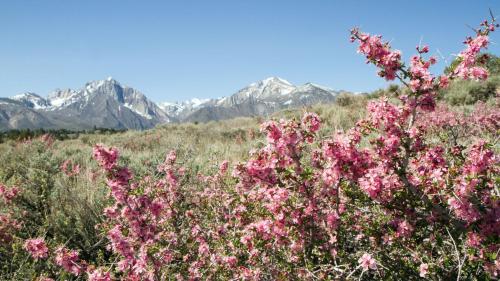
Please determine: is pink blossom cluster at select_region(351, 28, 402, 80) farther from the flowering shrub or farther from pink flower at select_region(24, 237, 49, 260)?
pink flower at select_region(24, 237, 49, 260)

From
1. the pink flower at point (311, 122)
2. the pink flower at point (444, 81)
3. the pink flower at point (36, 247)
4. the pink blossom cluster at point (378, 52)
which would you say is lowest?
the pink flower at point (36, 247)

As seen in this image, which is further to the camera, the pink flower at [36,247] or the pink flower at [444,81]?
the pink flower at [36,247]

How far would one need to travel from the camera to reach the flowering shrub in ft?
9.86

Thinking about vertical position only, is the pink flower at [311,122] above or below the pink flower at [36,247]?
above

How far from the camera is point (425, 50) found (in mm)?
3361

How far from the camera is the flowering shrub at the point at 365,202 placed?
3.01 meters

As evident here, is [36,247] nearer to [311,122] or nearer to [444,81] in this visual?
[311,122]

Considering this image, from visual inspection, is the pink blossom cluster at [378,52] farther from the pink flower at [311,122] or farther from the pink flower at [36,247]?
the pink flower at [36,247]

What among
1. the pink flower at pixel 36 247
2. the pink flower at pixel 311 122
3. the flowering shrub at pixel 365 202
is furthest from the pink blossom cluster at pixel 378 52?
the pink flower at pixel 36 247

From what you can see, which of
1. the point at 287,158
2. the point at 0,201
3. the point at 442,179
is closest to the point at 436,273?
the point at 442,179

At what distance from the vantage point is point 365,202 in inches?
146

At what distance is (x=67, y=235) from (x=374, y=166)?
198 inches

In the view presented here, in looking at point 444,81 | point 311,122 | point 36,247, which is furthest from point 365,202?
point 36,247

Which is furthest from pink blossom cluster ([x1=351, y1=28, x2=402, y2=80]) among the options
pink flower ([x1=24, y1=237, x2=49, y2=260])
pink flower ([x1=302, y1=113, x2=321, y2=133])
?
pink flower ([x1=24, y1=237, x2=49, y2=260])
